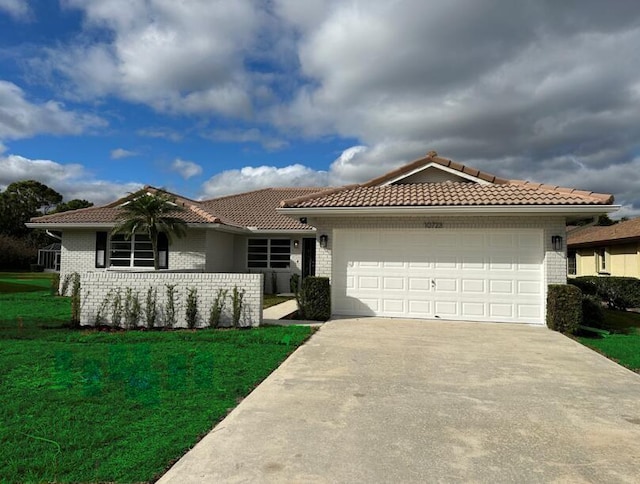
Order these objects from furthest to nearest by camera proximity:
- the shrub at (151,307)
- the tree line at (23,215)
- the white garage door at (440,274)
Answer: the tree line at (23,215)
the white garage door at (440,274)
the shrub at (151,307)

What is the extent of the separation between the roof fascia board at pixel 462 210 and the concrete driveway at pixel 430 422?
11.9ft

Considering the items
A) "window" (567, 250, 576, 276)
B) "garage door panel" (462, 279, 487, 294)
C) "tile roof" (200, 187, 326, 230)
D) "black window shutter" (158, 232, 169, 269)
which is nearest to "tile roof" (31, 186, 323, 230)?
"tile roof" (200, 187, 326, 230)

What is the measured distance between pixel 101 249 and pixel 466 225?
1406cm

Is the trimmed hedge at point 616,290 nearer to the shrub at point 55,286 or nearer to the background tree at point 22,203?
the shrub at point 55,286

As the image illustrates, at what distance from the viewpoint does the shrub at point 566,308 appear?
374 inches

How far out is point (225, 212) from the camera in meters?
20.6

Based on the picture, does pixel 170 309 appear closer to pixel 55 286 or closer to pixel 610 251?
pixel 55 286

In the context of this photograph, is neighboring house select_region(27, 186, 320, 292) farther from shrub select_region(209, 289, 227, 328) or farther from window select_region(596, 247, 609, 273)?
window select_region(596, 247, 609, 273)

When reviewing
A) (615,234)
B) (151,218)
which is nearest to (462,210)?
(151,218)

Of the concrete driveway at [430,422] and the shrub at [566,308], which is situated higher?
the shrub at [566,308]

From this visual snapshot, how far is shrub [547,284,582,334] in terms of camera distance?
951 centimetres

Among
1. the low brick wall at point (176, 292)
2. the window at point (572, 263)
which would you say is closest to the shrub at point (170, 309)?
the low brick wall at point (176, 292)

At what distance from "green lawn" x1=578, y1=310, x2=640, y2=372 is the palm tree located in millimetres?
12872

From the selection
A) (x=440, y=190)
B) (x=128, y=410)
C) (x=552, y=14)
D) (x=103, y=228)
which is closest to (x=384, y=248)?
(x=440, y=190)
